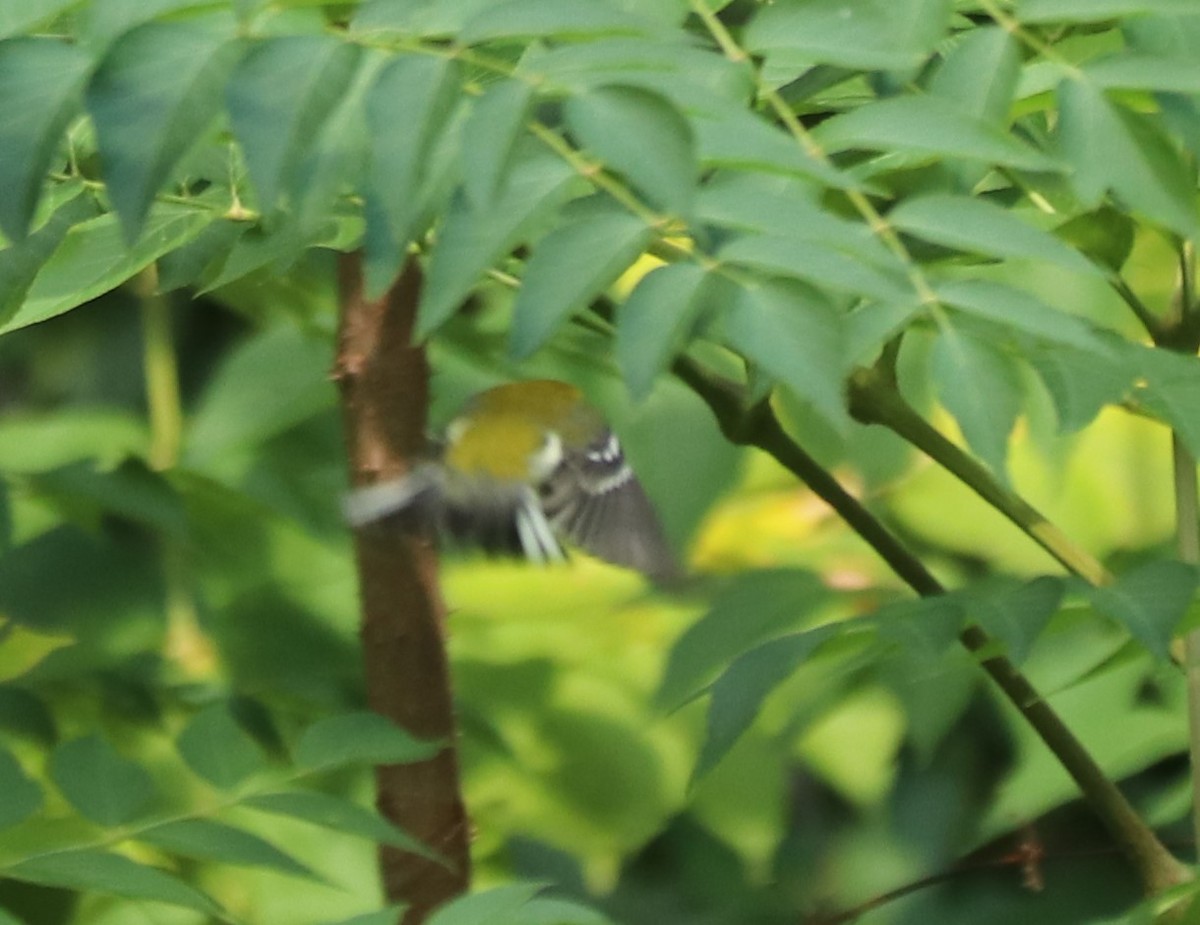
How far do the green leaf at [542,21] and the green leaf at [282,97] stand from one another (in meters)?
0.04

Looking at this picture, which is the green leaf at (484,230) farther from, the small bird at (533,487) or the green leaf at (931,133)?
the small bird at (533,487)

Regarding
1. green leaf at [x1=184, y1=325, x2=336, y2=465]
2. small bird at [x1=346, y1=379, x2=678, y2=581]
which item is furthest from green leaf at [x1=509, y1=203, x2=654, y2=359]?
green leaf at [x1=184, y1=325, x2=336, y2=465]

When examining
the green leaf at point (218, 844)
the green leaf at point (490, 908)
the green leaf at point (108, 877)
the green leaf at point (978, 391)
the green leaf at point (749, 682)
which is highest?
the green leaf at point (978, 391)

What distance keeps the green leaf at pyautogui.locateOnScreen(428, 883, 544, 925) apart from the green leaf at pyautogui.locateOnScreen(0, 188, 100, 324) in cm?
27

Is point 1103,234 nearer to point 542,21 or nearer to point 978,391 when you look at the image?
point 978,391

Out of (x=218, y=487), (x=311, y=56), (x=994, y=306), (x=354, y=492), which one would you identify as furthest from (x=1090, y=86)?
(x=218, y=487)

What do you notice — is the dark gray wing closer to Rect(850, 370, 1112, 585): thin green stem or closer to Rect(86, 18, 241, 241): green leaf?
Rect(850, 370, 1112, 585): thin green stem

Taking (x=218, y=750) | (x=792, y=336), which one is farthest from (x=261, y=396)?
(x=792, y=336)

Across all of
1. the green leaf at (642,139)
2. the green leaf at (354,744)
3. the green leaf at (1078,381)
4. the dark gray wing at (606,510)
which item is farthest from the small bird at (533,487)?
the green leaf at (642,139)

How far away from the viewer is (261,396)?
1.30m

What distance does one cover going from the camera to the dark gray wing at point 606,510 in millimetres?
1028

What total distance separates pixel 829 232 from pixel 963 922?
3.62 ft

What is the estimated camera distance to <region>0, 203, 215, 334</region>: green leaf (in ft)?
2.33

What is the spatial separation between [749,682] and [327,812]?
7.7 inches
